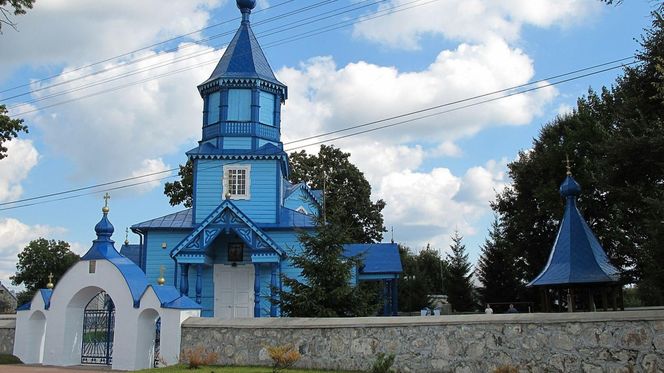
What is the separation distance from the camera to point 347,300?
14836mm

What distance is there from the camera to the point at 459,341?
11.4 m

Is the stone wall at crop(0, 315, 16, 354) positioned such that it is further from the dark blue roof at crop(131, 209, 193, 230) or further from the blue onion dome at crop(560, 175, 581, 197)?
the blue onion dome at crop(560, 175, 581, 197)

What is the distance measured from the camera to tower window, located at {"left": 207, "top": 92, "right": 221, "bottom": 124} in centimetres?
2595

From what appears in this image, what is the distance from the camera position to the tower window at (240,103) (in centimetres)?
2552

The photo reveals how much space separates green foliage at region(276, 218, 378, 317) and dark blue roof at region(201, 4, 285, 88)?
39.7 feet

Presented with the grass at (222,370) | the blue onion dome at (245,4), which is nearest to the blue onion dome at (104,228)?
the grass at (222,370)

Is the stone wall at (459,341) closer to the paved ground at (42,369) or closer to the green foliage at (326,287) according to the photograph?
the green foliage at (326,287)

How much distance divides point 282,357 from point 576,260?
8.91 meters

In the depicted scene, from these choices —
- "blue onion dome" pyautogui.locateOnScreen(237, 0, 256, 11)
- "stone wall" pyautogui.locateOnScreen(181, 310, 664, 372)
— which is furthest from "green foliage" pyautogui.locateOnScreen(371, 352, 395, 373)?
"blue onion dome" pyautogui.locateOnScreen(237, 0, 256, 11)

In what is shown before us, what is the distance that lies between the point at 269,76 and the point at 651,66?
590 inches

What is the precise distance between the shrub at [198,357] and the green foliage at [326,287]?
2393 mm

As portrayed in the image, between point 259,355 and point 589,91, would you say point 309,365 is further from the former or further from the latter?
point 589,91

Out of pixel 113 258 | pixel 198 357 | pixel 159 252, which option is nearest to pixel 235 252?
pixel 159 252

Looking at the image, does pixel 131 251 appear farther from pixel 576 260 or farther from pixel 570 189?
pixel 576 260
